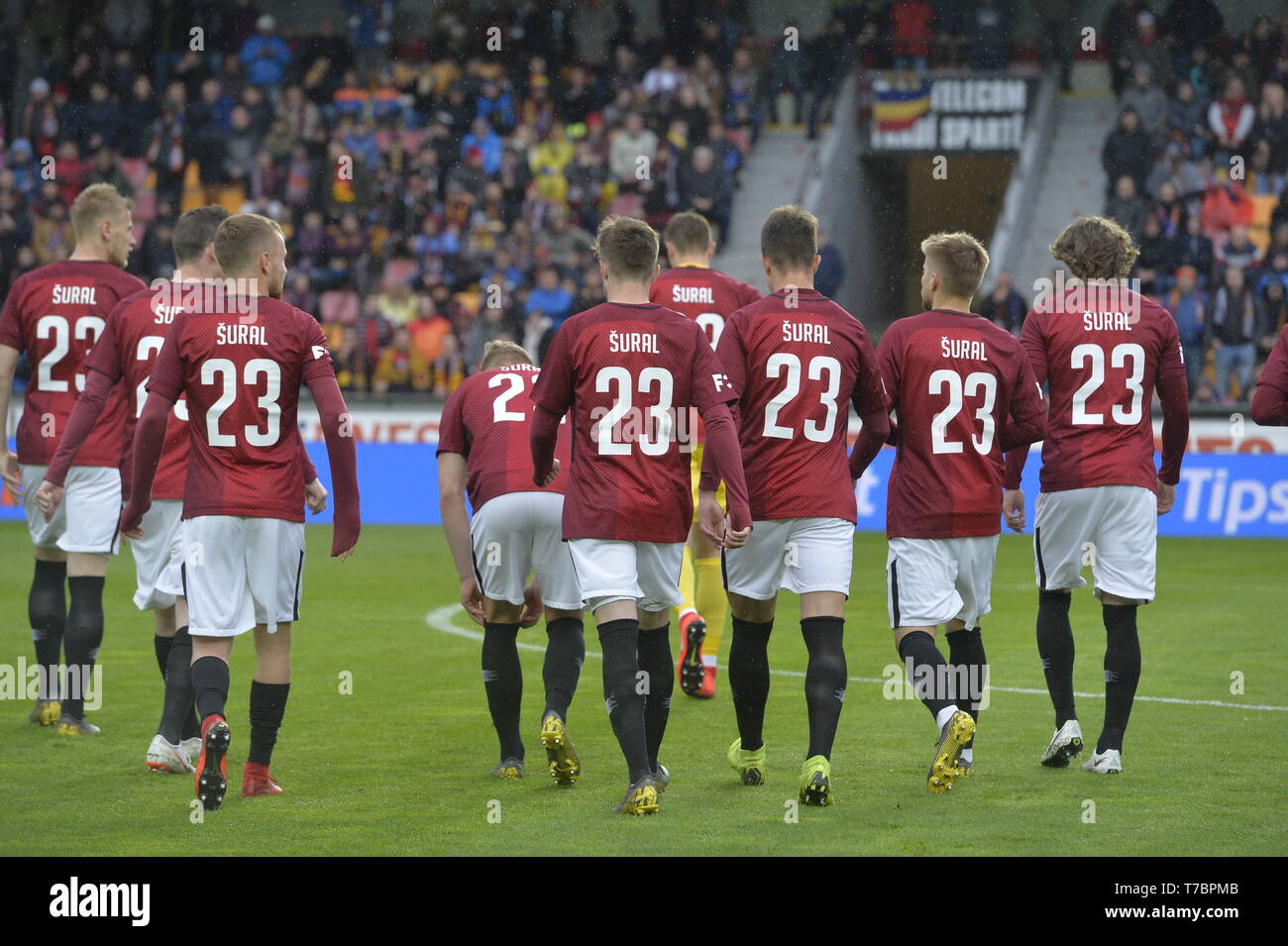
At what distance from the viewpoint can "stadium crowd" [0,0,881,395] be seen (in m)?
21.9

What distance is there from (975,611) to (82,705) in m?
3.92

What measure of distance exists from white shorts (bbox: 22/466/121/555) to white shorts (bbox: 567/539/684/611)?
2583mm

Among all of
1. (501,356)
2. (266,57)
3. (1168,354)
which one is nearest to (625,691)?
(501,356)

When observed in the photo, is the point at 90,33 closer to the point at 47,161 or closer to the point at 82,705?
the point at 47,161

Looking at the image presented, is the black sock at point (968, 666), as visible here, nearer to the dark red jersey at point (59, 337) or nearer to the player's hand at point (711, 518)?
the player's hand at point (711, 518)

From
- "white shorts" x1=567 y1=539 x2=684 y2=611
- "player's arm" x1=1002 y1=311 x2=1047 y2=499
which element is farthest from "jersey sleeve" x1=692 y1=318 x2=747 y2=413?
"player's arm" x1=1002 y1=311 x2=1047 y2=499

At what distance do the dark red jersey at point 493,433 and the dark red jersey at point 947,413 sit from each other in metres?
1.31

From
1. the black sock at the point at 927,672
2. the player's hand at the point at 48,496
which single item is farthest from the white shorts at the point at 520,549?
the player's hand at the point at 48,496

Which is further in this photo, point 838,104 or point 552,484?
point 838,104

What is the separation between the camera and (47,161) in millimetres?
24188

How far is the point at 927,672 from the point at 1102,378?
4.49ft

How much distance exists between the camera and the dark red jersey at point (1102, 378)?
262 inches

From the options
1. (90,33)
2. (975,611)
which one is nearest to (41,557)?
(975,611)

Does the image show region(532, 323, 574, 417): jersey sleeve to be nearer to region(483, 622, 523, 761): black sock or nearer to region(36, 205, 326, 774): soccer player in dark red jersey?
region(483, 622, 523, 761): black sock
